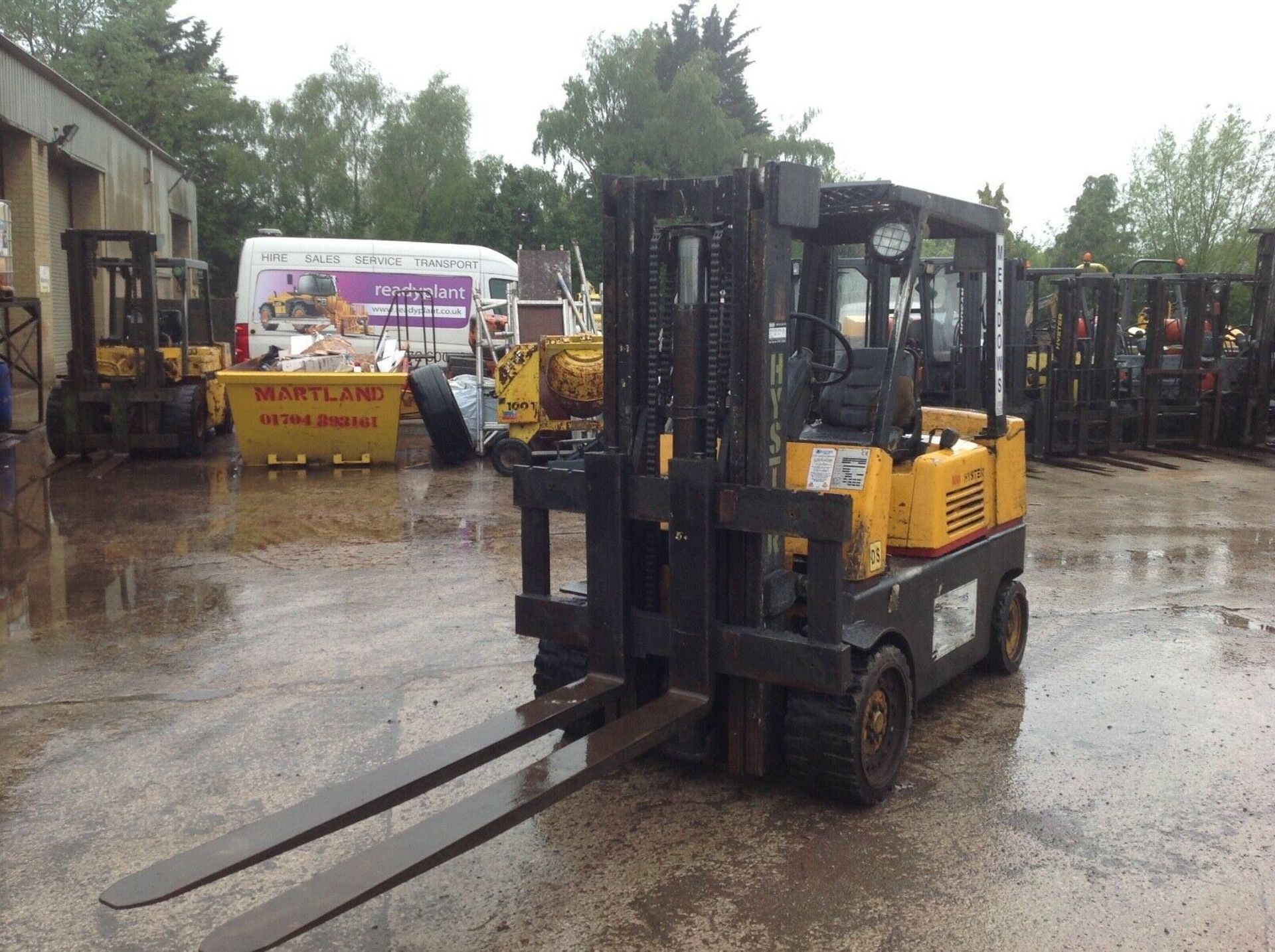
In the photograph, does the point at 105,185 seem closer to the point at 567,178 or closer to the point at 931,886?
the point at 567,178

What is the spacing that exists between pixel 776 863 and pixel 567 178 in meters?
47.8

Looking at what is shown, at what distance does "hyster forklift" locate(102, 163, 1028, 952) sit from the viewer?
4141 millimetres

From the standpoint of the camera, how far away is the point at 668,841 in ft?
13.6

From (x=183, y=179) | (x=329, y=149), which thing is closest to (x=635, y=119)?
(x=329, y=149)

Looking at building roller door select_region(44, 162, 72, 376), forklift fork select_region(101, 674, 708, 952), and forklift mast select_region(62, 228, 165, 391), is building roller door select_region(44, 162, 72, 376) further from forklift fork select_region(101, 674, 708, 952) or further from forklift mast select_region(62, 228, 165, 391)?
forklift fork select_region(101, 674, 708, 952)

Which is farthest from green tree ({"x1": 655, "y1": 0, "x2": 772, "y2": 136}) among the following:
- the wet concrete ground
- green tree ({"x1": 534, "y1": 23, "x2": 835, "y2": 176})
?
the wet concrete ground

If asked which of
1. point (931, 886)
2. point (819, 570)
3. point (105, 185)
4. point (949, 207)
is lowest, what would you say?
point (931, 886)

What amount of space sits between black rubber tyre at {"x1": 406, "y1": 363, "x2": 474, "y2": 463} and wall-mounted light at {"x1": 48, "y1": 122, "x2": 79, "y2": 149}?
1437 cm

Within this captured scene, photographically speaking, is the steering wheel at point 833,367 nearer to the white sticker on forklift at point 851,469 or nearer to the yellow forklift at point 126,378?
the white sticker on forklift at point 851,469

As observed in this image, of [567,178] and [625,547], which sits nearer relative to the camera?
[625,547]

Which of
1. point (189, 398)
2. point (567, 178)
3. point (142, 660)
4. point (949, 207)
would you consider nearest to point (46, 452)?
point (189, 398)

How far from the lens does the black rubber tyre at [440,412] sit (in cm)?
1387

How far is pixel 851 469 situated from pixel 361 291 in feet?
51.4

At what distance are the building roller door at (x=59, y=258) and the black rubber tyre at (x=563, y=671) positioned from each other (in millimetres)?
23227
